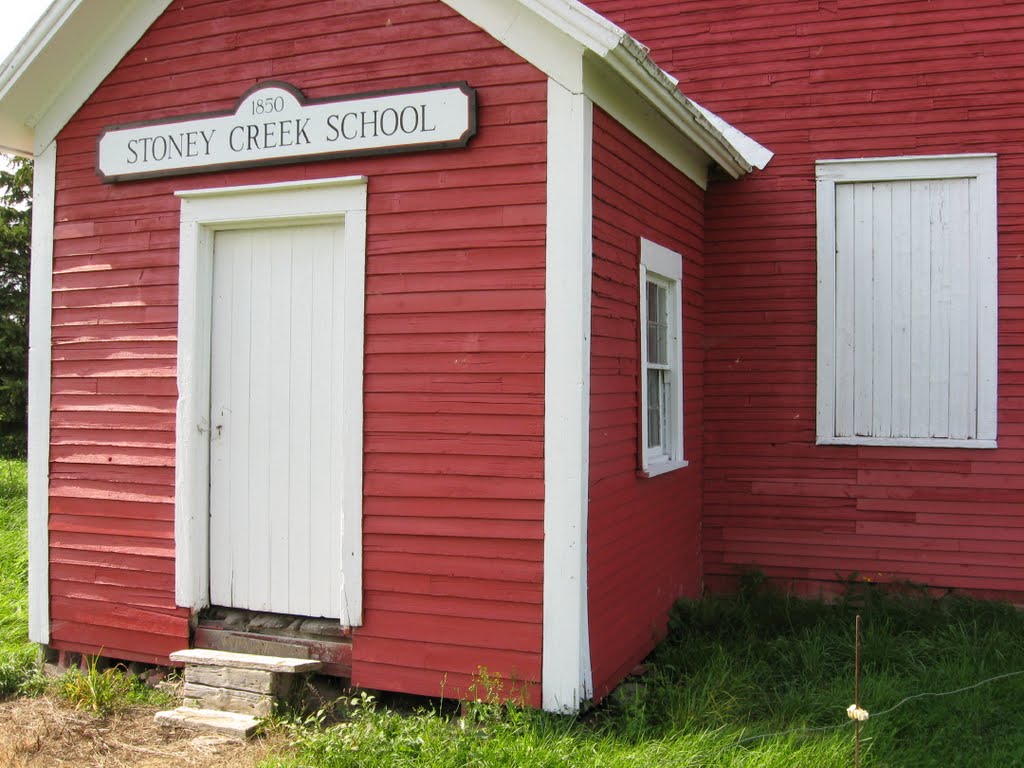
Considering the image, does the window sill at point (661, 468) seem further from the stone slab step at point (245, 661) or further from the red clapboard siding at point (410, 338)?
the stone slab step at point (245, 661)

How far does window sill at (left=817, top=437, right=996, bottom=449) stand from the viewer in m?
6.78

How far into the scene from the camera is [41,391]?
6.14 meters

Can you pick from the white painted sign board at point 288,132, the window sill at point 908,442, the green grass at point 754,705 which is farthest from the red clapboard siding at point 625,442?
the window sill at point 908,442

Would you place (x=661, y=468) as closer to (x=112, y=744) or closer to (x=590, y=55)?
(x=590, y=55)

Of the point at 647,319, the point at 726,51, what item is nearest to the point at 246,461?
the point at 647,319

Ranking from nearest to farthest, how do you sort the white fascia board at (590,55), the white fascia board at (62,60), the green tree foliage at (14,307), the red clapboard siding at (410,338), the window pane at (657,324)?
1. the white fascia board at (590,55)
2. the red clapboard siding at (410,338)
3. the white fascia board at (62,60)
4. the window pane at (657,324)
5. the green tree foliage at (14,307)

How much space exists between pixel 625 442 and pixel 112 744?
3.23m

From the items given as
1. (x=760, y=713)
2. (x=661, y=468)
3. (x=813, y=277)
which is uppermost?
(x=813, y=277)

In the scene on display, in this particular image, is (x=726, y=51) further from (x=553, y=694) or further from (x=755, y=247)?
(x=553, y=694)

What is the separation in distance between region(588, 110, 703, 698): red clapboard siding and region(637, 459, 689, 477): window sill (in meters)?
0.06

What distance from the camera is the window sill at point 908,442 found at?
267 inches

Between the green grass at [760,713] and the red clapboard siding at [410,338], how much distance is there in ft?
1.36

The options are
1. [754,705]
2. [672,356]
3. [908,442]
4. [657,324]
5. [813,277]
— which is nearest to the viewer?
[754,705]

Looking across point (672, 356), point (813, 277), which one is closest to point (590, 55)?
point (672, 356)
